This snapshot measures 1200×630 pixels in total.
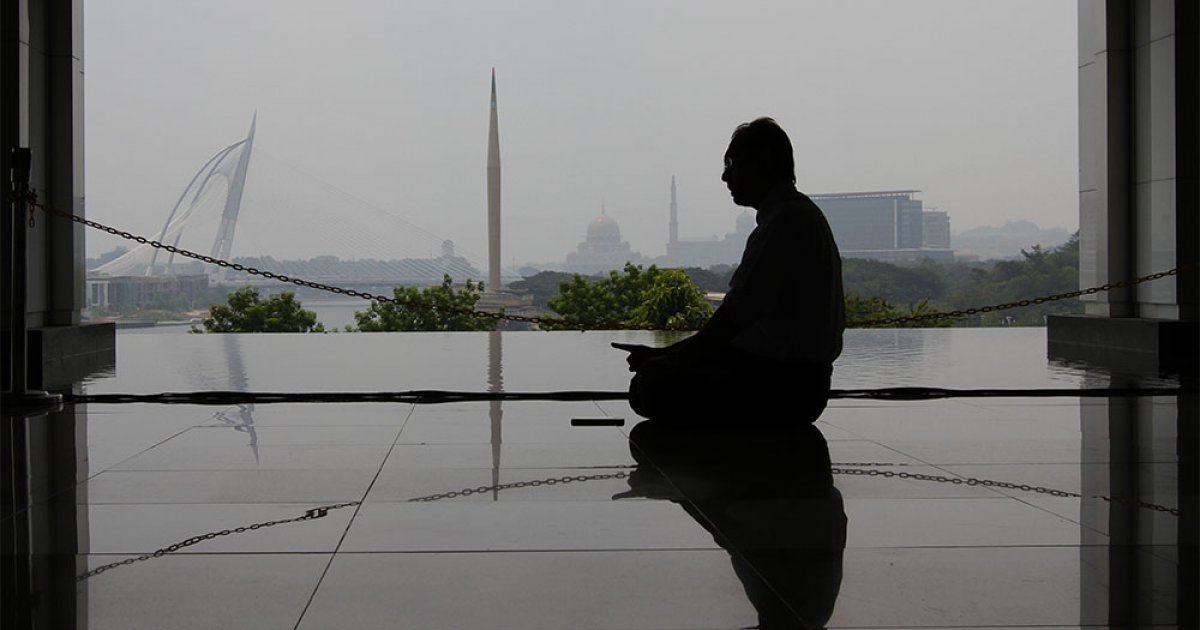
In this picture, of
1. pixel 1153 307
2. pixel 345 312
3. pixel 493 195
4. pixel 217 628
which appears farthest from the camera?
pixel 493 195

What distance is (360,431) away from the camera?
5.73m

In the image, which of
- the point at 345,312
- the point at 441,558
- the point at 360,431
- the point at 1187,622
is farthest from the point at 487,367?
the point at 345,312

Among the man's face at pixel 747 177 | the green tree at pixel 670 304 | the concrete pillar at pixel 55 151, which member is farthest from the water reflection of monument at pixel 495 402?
the green tree at pixel 670 304

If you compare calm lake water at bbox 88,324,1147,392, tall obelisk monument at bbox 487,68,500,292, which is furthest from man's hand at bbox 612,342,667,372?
tall obelisk monument at bbox 487,68,500,292

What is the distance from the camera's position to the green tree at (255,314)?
3678 centimetres

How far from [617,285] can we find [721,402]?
31.6m

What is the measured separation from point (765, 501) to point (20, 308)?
199 inches

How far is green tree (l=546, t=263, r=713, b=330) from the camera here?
31734 mm

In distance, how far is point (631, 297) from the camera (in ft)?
120

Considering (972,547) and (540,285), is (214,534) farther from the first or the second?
(540,285)

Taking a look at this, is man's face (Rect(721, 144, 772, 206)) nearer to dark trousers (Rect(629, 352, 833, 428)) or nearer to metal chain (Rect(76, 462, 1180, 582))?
dark trousers (Rect(629, 352, 833, 428))

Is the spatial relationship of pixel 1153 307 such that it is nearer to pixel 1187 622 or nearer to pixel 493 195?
pixel 1187 622

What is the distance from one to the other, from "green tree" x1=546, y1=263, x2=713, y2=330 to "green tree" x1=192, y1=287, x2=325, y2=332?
8.06 m

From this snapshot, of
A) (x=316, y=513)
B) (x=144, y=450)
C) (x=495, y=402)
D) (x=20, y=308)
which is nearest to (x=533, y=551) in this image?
(x=316, y=513)
